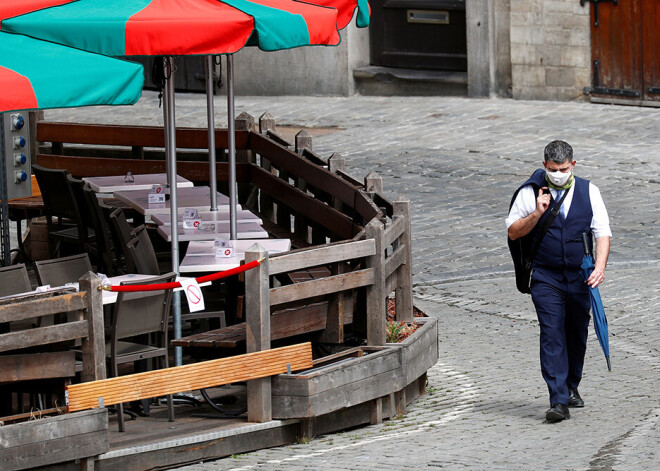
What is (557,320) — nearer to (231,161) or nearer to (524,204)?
(524,204)

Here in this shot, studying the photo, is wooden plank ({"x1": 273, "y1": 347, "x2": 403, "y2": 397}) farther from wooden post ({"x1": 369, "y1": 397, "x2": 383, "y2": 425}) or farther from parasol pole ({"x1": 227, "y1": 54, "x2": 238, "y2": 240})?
parasol pole ({"x1": 227, "y1": 54, "x2": 238, "y2": 240})

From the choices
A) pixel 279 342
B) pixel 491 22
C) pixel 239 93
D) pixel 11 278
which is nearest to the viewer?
pixel 11 278

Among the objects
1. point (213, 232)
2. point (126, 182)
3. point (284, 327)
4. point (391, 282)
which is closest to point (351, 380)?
point (284, 327)

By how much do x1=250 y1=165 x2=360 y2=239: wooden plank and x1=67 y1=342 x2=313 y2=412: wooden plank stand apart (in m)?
2.04

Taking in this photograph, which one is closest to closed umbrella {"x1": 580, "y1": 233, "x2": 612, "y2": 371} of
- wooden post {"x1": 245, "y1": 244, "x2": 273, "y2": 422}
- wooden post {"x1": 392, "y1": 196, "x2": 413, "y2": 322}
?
wooden post {"x1": 392, "y1": 196, "x2": 413, "y2": 322}

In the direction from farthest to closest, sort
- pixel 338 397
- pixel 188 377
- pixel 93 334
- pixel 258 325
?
pixel 338 397 → pixel 258 325 → pixel 188 377 → pixel 93 334

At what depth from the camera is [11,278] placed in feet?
27.6

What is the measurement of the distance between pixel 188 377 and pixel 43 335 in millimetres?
924

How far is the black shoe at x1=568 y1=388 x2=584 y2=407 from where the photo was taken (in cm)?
842

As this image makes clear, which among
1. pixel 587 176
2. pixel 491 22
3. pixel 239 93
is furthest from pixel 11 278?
pixel 239 93

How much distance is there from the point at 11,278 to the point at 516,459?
3.31m

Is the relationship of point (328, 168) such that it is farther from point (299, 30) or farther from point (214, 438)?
point (214, 438)

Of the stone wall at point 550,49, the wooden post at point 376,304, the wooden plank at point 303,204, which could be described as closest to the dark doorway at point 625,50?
the stone wall at point 550,49

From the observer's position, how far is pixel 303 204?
11273 millimetres
